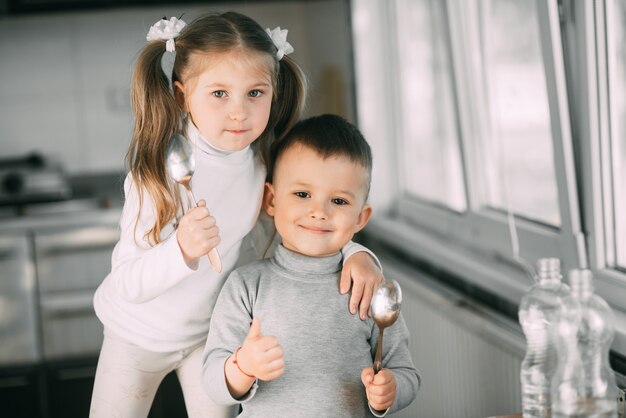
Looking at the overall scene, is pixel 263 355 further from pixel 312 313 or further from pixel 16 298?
pixel 16 298

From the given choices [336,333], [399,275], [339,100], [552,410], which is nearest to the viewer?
[552,410]

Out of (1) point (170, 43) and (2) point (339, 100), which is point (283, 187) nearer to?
(1) point (170, 43)

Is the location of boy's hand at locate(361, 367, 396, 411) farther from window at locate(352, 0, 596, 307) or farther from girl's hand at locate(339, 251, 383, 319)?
window at locate(352, 0, 596, 307)

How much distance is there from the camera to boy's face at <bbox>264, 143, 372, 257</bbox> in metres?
1.25

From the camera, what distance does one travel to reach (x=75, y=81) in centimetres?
388

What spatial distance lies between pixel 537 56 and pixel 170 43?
1.00 metres

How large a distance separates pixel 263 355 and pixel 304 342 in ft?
0.45

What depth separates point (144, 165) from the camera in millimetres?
1312

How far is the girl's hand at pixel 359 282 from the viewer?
49.8 inches

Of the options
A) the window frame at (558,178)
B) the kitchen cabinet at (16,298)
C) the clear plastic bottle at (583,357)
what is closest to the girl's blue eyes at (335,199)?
the clear plastic bottle at (583,357)

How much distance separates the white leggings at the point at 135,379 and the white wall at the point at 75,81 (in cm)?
244

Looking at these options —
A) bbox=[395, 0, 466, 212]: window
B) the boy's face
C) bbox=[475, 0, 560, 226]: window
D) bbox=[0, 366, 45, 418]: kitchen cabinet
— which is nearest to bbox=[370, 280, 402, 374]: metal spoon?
the boy's face

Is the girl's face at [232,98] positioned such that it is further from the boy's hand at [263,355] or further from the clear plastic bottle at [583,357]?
the clear plastic bottle at [583,357]

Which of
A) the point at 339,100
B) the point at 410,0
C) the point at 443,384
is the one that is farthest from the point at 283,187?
the point at 339,100
